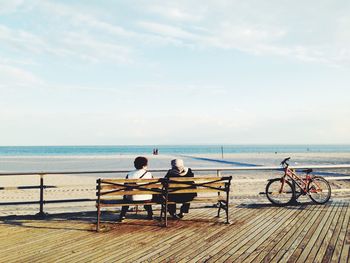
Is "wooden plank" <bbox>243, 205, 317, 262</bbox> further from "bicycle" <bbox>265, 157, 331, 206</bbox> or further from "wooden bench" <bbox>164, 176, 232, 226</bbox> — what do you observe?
"wooden bench" <bbox>164, 176, 232, 226</bbox>

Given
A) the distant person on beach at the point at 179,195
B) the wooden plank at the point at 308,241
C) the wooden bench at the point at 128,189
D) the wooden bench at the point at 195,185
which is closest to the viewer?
the wooden plank at the point at 308,241

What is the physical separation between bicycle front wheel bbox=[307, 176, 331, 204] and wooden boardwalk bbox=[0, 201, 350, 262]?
40.5 inches

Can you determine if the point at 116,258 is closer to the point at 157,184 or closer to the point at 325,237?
the point at 157,184

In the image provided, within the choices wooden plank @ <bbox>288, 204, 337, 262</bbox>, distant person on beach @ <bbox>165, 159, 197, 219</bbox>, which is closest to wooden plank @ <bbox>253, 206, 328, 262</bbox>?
wooden plank @ <bbox>288, 204, 337, 262</bbox>

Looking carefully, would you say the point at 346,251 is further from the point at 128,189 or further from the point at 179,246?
the point at 128,189

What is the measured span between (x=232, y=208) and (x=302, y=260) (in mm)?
3797

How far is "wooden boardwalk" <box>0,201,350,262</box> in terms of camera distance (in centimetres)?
523

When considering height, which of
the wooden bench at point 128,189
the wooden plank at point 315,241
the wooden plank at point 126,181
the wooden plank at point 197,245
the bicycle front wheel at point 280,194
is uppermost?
the wooden plank at point 126,181

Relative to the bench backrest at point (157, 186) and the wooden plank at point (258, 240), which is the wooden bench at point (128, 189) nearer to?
the bench backrest at point (157, 186)

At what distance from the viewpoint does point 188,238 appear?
6.21 meters

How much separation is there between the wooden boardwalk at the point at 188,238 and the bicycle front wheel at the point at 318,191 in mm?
1030

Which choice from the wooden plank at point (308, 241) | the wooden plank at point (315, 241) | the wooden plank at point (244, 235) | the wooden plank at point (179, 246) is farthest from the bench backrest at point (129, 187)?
the wooden plank at point (315, 241)

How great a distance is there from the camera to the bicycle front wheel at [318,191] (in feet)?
30.5

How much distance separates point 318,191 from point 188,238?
465 cm
